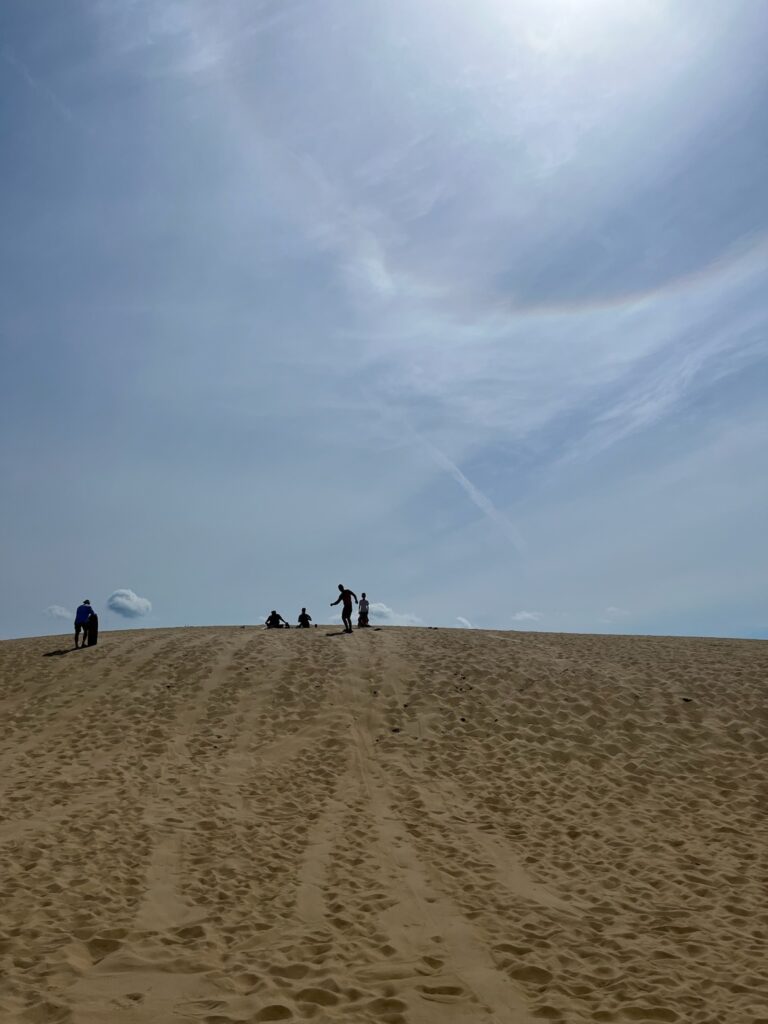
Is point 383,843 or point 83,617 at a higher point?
point 83,617

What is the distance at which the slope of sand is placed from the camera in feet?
19.9

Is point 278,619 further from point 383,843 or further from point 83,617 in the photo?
point 383,843

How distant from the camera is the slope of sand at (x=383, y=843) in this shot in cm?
607

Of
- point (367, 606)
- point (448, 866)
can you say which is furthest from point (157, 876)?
point (367, 606)

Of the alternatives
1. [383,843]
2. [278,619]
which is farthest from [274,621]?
[383,843]

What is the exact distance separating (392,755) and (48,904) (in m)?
7.82

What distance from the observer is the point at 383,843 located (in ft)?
32.8

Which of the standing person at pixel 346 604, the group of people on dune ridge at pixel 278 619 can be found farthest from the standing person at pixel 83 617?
the standing person at pixel 346 604

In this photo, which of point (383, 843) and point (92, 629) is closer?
point (383, 843)

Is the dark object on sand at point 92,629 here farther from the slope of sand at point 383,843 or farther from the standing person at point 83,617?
the slope of sand at point 383,843

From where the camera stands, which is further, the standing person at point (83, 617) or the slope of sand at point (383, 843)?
the standing person at point (83, 617)

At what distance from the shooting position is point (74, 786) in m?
12.2

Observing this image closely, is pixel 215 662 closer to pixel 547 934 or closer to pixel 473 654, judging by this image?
pixel 473 654

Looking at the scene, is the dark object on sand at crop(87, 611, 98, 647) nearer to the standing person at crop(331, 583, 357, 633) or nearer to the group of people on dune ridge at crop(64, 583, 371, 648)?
the group of people on dune ridge at crop(64, 583, 371, 648)
